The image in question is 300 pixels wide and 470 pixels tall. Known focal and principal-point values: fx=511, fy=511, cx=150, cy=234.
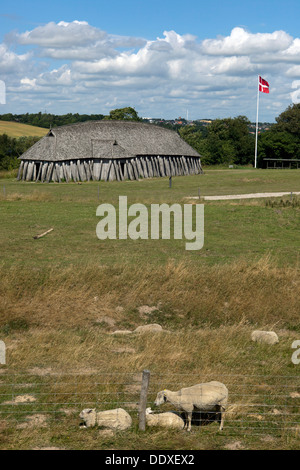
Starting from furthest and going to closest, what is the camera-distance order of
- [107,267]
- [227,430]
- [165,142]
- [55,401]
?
[165,142] → [107,267] → [55,401] → [227,430]

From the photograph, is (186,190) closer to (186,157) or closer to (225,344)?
(186,157)

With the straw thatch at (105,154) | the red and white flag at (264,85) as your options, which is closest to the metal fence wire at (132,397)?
the straw thatch at (105,154)

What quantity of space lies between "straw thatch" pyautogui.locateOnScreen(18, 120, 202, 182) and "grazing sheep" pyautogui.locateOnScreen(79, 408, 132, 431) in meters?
53.4

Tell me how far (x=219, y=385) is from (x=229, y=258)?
12902 millimetres

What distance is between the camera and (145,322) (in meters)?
16.6

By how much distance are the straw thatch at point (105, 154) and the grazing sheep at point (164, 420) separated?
53.6m

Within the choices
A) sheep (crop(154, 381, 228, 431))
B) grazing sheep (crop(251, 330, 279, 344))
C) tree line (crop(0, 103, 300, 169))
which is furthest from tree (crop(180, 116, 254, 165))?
sheep (crop(154, 381, 228, 431))

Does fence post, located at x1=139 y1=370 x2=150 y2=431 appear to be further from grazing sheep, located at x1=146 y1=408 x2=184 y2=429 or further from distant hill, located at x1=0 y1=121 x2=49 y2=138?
distant hill, located at x1=0 y1=121 x2=49 y2=138

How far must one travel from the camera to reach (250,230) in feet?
94.1

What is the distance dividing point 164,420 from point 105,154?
5626 cm

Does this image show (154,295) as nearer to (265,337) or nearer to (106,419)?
(265,337)

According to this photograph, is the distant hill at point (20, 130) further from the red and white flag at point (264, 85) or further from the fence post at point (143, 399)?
the fence post at point (143, 399)

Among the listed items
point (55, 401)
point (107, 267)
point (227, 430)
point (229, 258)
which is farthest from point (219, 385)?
point (229, 258)

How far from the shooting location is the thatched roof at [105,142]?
2472 inches
